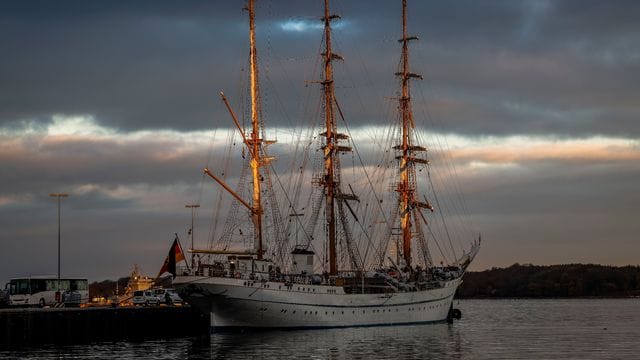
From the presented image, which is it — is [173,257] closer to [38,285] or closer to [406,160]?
[38,285]

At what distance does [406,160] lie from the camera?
131m

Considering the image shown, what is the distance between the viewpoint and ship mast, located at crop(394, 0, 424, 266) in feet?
423

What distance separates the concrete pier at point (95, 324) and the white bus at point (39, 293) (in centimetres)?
901

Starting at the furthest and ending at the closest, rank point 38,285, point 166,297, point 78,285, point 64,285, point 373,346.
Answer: point 166,297
point 78,285
point 64,285
point 38,285
point 373,346

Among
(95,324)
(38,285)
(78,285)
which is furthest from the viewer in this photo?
(78,285)

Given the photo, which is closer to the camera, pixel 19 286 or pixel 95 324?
pixel 95 324

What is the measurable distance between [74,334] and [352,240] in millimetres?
40002

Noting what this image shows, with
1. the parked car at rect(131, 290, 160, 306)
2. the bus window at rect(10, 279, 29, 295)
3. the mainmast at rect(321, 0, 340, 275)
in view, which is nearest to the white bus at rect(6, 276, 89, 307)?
the bus window at rect(10, 279, 29, 295)

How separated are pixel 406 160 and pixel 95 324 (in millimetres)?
57220

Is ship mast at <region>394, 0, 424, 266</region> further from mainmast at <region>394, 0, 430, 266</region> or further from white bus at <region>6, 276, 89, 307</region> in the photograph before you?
white bus at <region>6, 276, 89, 307</region>

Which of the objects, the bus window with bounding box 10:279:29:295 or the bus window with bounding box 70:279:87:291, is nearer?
the bus window with bounding box 10:279:29:295

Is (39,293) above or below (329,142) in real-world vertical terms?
below

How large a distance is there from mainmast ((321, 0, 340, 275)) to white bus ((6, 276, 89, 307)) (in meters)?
30.2

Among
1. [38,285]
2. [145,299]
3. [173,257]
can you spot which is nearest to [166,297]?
[145,299]
